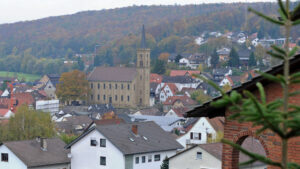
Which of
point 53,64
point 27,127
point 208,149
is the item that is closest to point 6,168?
point 208,149

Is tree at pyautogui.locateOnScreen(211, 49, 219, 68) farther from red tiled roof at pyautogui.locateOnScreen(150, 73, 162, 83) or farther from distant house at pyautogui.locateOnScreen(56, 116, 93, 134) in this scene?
distant house at pyautogui.locateOnScreen(56, 116, 93, 134)

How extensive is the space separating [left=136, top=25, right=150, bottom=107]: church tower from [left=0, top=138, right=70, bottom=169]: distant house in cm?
7904

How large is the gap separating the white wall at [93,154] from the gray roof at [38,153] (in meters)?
0.90

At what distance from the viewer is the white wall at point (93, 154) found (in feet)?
117

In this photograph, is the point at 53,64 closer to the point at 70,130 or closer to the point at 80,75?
the point at 80,75

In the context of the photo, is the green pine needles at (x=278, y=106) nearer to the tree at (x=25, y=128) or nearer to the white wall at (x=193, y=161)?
the white wall at (x=193, y=161)

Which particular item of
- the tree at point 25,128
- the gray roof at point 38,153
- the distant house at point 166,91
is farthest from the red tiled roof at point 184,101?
the gray roof at point 38,153

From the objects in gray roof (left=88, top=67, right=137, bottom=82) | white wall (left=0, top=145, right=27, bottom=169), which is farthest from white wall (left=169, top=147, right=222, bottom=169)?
gray roof (left=88, top=67, right=137, bottom=82)

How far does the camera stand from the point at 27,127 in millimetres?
58344

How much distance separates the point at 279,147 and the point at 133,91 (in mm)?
110285

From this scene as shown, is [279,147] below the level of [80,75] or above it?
above

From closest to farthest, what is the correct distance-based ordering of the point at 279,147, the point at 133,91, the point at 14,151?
1. the point at 279,147
2. the point at 14,151
3. the point at 133,91

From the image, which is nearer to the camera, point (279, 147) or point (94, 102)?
point (279, 147)

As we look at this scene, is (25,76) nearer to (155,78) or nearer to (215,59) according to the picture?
(215,59)
